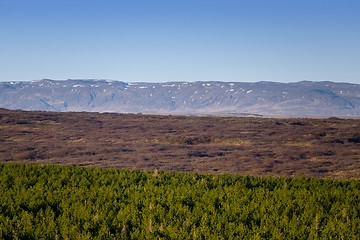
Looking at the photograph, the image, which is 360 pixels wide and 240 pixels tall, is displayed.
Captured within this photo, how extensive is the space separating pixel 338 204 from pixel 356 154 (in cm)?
3567

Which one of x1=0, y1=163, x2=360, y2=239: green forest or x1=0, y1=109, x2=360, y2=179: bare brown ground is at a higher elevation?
x1=0, y1=163, x2=360, y2=239: green forest

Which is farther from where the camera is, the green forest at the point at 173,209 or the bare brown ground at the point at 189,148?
the bare brown ground at the point at 189,148

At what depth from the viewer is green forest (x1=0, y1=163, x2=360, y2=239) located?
10.4m

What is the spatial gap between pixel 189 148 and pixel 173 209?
38.8m

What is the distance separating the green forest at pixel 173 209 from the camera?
10406 mm

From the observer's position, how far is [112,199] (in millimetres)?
13836

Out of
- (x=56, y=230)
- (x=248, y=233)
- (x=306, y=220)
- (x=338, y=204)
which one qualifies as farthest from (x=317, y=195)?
(x=56, y=230)

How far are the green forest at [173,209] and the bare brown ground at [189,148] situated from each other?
19.3m

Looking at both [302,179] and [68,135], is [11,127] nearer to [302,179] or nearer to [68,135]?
[68,135]

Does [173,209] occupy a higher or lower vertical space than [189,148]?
higher

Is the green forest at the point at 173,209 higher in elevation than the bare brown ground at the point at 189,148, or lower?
higher

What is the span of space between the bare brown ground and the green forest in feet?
63.4

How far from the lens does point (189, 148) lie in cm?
5134

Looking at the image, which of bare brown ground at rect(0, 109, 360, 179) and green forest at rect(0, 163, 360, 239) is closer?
green forest at rect(0, 163, 360, 239)
